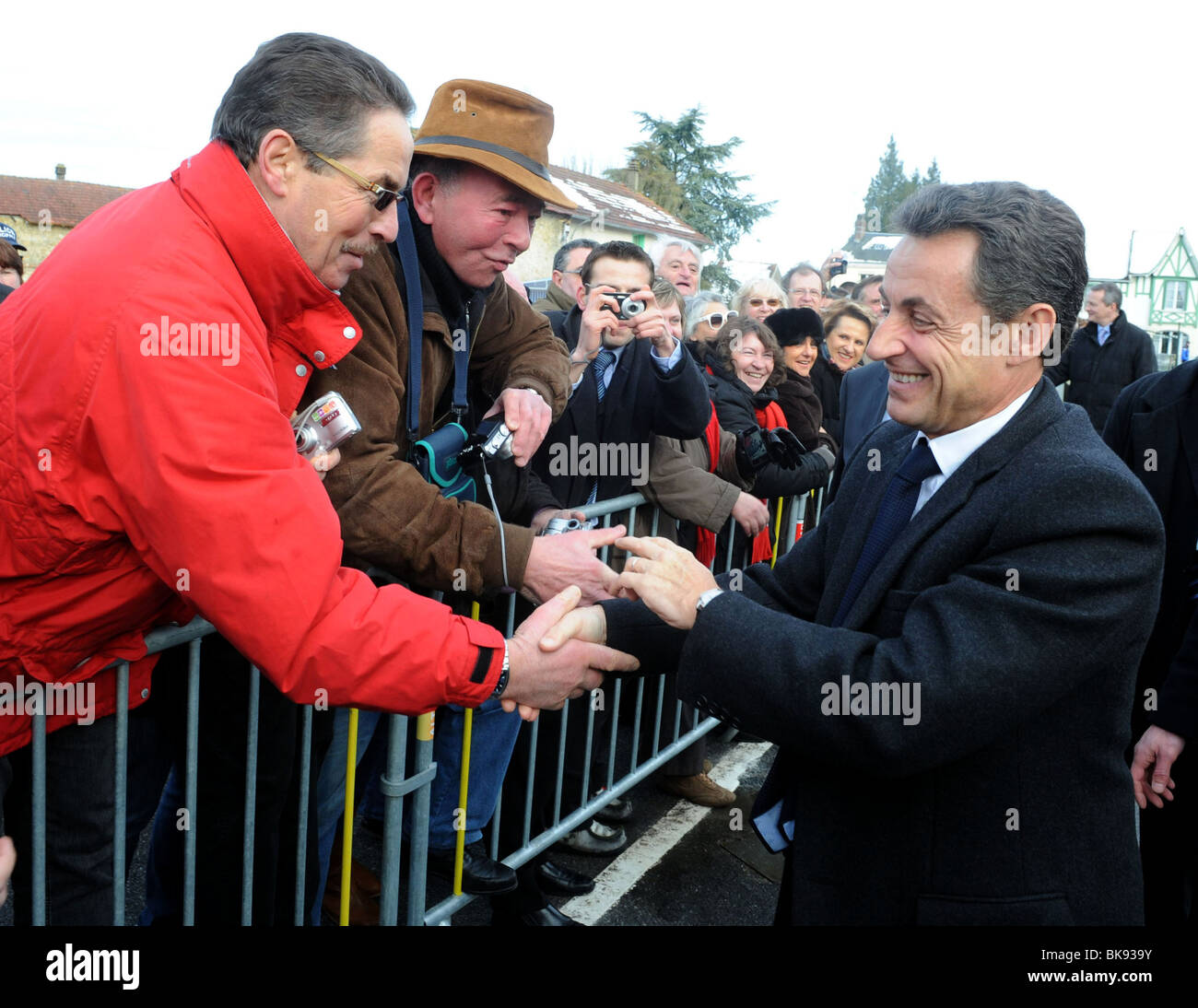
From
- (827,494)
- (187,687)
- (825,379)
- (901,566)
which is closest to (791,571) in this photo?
(901,566)

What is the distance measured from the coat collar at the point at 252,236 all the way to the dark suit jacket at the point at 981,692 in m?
1.05

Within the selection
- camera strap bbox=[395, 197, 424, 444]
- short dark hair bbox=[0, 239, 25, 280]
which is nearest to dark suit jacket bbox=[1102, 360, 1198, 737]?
camera strap bbox=[395, 197, 424, 444]

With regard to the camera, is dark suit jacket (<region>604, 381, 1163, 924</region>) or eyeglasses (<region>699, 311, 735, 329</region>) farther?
eyeglasses (<region>699, 311, 735, 329</region>)

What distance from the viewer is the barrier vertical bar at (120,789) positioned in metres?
2.11

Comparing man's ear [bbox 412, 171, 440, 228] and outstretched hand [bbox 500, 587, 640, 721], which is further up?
man's ear [bbox 412, 171, 440, 228]

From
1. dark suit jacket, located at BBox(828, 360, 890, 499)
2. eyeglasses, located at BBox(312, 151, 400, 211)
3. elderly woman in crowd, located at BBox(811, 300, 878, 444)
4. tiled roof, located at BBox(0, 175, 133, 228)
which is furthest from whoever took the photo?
tiled roof, located at BBox(0, 175, 133, 228)

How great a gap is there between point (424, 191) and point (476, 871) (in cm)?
211

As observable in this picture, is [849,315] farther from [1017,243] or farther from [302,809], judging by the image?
[302,809]

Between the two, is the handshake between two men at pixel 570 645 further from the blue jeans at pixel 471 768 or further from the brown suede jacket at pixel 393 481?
the blue jeans at pixel 471 768

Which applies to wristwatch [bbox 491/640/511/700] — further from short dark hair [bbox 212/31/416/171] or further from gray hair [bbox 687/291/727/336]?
gray hair [bbox 687/291/727/336]

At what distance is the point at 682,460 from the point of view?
4109 millimetres

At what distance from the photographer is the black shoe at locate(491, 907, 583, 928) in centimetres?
344

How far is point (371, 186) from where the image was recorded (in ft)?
6.91

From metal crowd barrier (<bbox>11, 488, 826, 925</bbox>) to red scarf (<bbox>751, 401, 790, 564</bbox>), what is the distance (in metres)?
0.29
